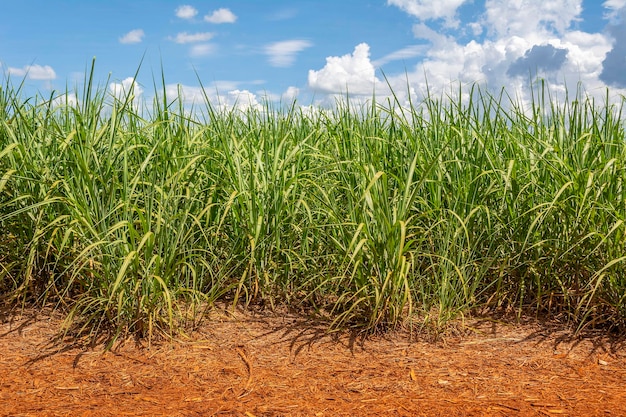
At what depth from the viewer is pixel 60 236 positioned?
3.43 metres

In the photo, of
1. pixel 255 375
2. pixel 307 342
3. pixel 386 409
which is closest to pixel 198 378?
pixel 255 375

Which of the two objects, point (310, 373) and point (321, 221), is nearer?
point (310, 373)

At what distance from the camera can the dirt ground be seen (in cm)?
266

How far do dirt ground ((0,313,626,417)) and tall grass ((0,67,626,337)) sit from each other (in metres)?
0.16

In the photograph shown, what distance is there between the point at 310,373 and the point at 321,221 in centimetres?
104

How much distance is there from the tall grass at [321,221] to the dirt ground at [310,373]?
Result: 16 centimetres

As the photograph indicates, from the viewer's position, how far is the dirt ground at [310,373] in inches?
105

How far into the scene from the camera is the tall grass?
10.3ft

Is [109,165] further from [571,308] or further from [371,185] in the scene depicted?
[571,308]

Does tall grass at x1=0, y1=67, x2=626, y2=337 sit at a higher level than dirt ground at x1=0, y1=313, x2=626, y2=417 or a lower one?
higher

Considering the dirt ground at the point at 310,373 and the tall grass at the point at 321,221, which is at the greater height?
the tall grass at the point at 321,221

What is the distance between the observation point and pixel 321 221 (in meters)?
3.72

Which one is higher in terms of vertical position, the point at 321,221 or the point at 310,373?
the point at 321,221

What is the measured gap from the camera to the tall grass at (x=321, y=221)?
10.3ft
